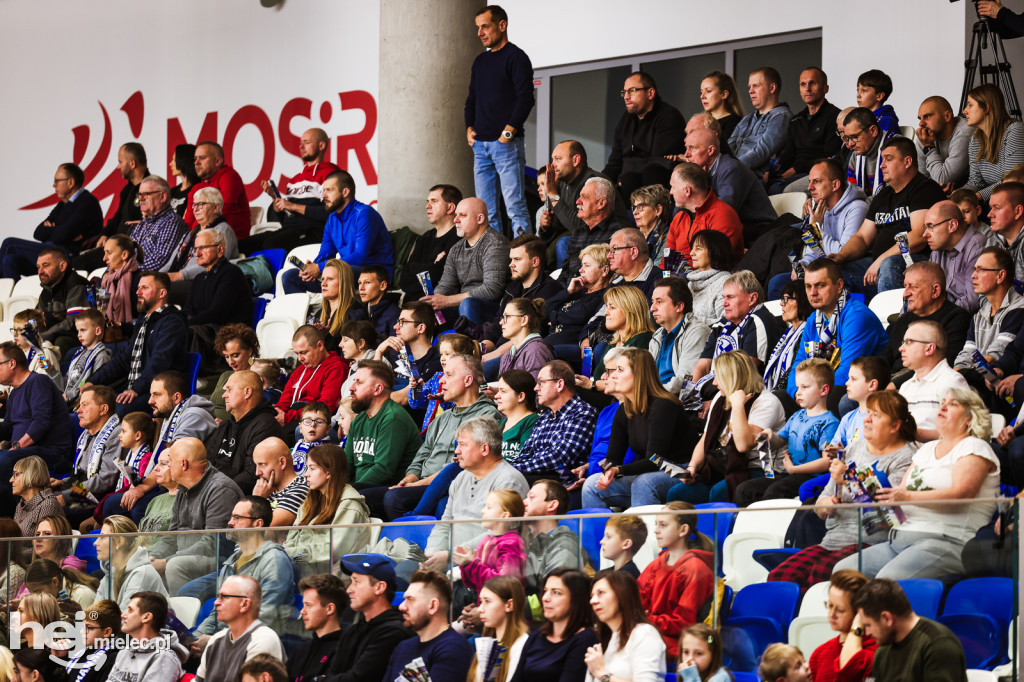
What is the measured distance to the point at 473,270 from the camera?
26.1 feet

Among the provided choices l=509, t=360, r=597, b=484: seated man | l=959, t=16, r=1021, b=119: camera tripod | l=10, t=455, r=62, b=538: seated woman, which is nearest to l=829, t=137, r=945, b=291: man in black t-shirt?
l=509, t=360, r=597, b=484: seated man

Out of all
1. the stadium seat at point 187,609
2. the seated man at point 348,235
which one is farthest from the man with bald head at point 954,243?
the seated man at point 348,235

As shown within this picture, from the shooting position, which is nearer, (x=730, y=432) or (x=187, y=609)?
(x=187, y=609)

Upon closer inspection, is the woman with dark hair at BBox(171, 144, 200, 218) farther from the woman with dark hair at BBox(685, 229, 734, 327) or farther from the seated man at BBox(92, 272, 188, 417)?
the woman with dark hair at BBox(685, 229, 734, 327)

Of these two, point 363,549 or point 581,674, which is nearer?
point 581,674

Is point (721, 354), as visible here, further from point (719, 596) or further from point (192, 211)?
point (192, 211)

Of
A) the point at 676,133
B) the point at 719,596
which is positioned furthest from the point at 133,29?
the point at 719,596

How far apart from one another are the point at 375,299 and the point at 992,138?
10.6ft

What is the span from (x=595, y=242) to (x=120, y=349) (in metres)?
2.85

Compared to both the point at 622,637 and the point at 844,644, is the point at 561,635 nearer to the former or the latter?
the point at 622,637

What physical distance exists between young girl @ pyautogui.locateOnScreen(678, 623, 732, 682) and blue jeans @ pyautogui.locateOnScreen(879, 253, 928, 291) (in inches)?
121

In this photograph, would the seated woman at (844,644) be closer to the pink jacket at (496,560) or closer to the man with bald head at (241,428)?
the pink jacket at (496,560)

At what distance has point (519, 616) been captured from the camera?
410 centimetres

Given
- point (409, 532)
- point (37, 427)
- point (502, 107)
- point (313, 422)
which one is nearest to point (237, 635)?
point (409, 532)
